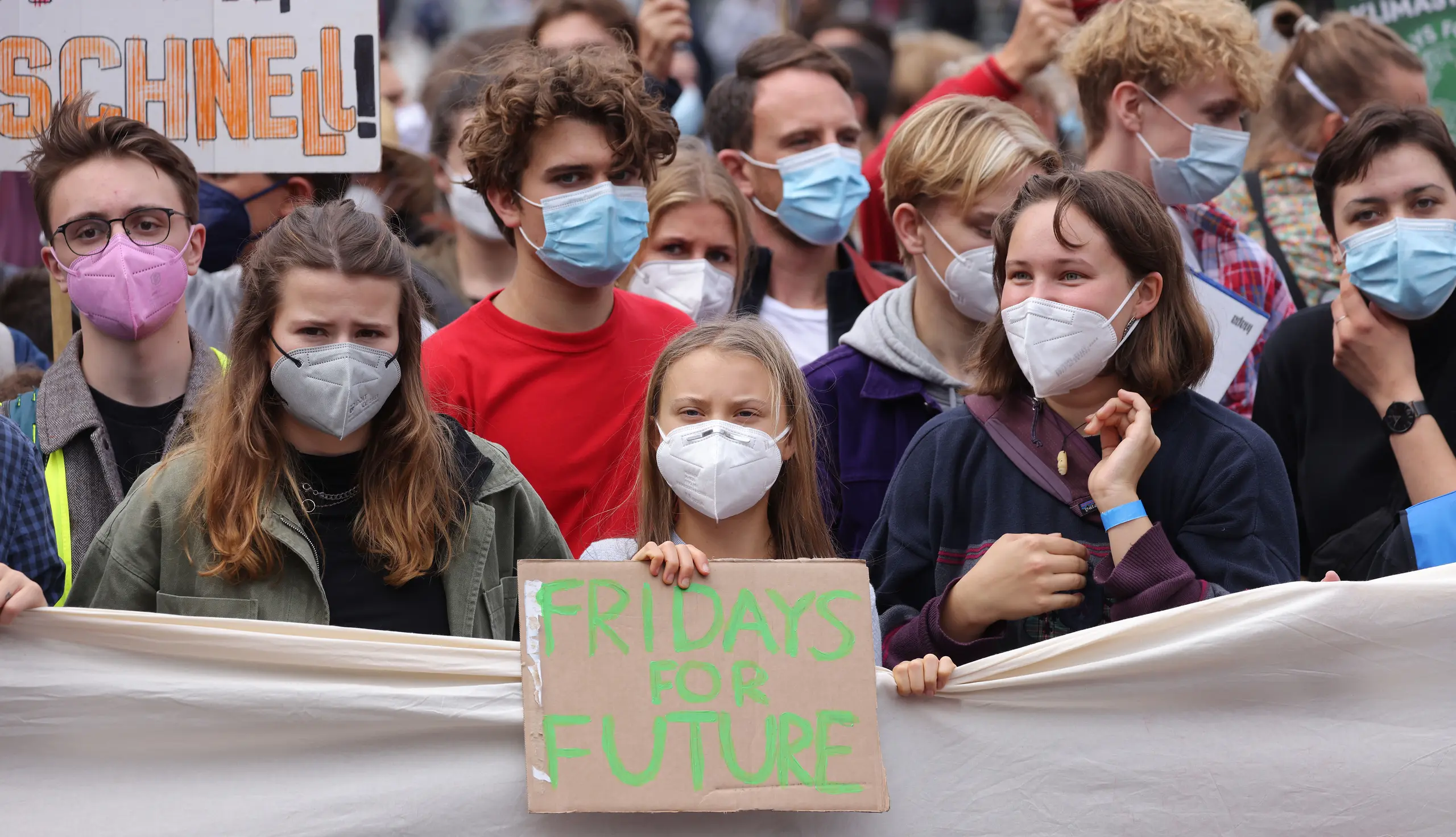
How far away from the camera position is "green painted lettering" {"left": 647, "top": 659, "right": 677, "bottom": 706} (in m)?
3.12

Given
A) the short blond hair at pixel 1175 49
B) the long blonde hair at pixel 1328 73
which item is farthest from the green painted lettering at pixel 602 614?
the long blonde hair at pixel 1328 73

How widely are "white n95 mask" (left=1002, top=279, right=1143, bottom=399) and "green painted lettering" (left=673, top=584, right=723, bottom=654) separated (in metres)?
0.98

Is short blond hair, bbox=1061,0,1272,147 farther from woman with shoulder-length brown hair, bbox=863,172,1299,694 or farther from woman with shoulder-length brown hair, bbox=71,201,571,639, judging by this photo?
woman with shoulder-length brown hair, bbox=71,201,571,639

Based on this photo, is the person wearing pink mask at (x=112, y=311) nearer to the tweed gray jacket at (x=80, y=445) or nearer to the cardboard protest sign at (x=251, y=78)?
the tweed gray jacket at (x=80, y=445)

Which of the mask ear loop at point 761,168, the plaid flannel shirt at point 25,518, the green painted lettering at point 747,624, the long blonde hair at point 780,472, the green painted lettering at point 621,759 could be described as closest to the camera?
the green painted lettering at point 621,759

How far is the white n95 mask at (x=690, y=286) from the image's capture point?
543cm

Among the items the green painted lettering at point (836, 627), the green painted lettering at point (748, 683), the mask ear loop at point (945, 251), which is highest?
the mask ear loop at point (945, 251)

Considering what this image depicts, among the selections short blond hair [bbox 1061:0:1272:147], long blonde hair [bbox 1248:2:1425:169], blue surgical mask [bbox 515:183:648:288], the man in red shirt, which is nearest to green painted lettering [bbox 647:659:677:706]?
the man in red shirt

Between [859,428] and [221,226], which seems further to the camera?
[221,226]

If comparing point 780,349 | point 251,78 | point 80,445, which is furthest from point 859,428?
point 251,78

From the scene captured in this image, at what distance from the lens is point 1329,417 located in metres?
4.73

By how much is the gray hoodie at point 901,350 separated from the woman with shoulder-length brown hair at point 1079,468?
65 centimetres

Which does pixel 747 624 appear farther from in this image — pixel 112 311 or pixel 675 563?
pixel 112 311

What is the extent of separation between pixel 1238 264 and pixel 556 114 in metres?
2.43
